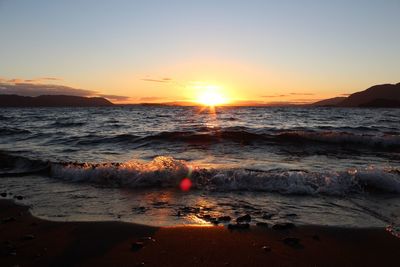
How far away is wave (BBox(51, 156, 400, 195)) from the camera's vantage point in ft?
26.1

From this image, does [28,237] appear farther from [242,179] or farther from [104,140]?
[104,140]

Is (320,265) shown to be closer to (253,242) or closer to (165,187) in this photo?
(253,242)

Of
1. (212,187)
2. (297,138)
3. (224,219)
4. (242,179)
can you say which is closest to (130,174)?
(212,187)

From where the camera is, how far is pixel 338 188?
7871mm

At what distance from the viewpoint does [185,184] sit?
8.52 meters

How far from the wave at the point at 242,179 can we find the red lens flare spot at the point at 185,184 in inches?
4.1

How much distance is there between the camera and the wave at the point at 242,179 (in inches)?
313

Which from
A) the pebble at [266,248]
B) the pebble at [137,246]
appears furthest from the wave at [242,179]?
the pebble at [137,246]

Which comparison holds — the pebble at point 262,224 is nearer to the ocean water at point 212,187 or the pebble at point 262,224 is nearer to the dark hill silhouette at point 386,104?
the ocean water at point 212,187

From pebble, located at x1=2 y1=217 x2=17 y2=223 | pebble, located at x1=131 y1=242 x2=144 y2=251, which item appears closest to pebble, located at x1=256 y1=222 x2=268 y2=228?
pebble, located at x1=131 y1=242 x2=144 y2=251

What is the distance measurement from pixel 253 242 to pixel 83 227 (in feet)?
8.77

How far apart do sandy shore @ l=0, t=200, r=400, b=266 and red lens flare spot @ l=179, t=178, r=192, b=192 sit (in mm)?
2639

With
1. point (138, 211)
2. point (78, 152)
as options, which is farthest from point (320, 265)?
point (78, 152)

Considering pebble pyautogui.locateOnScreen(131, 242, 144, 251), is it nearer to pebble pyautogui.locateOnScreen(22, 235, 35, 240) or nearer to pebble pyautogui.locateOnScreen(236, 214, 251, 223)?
pebble pyautogui.locateOnScreen(22, 235, 35, 240)
